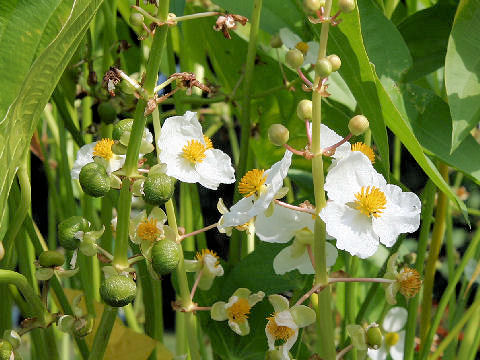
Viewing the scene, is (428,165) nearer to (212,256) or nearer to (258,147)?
(212,256)

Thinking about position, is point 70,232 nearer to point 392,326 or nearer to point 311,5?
point 311,5

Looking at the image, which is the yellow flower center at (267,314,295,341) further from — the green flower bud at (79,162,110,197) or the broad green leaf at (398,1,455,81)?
the broad green leaf at (398,1,455,81)

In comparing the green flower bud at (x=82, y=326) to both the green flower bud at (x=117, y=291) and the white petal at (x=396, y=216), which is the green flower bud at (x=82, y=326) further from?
the white petal at (x=396, y=216)

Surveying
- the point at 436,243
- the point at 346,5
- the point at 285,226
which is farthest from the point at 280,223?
the point at 436,243

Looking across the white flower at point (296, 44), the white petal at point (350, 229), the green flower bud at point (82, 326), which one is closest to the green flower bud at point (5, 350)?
the green flower bud at point (82, 326)

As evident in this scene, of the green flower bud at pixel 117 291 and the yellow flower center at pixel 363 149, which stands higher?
the yellow flower center at pixel 363 149

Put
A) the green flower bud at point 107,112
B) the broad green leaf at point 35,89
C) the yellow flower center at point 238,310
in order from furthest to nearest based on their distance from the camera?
the green flower bud at point 107,112, the yellow flower center at point 238,310, the broad green leaf at point 35,89

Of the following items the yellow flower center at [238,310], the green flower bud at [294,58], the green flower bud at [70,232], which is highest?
the green flower bud at [294,58]
